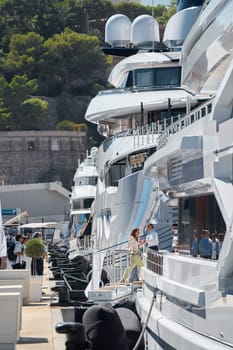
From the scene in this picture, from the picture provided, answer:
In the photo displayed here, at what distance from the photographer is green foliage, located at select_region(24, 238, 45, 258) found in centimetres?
2420

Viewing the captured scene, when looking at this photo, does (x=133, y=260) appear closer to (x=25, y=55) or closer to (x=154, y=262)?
(x=154, y=262)

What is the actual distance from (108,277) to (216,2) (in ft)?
39.3

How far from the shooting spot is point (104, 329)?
40.5 feet

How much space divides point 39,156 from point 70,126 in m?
7.88

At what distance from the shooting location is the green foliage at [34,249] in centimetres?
2420

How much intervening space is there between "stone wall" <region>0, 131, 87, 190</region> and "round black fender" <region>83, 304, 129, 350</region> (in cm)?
8805

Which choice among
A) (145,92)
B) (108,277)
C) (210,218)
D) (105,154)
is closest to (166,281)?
(210,218)

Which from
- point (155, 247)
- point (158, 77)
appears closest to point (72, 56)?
point (158, 77)

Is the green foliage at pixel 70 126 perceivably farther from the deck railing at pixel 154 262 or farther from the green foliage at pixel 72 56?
the deck railing at pixel 154 262

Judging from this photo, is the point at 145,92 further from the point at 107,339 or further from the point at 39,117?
the point at 39,117

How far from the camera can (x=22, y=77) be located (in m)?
111

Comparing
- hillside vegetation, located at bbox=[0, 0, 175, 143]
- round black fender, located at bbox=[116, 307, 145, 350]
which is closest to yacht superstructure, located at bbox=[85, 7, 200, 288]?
round black fender, located at bbox=[116, 307, 145, 350]

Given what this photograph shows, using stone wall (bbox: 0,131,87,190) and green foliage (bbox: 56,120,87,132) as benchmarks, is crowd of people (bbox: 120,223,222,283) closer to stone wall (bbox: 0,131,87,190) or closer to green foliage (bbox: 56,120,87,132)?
stone wall (bbox: 0,131,87,190)

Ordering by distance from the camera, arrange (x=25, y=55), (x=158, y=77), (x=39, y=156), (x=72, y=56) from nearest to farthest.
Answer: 1. (x=158, y=77)
2. (x=39, y=156)
3. (x=72, y=56)
4. (x=25, y=55)
